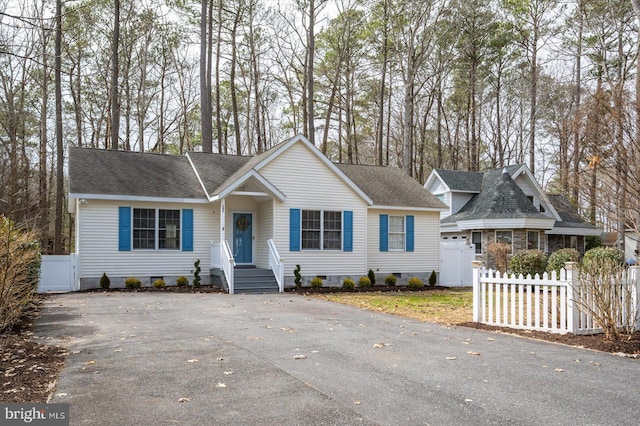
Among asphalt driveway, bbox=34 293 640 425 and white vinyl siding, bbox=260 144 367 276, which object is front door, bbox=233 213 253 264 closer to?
white vinyl siding, bbox=260 144 367 276

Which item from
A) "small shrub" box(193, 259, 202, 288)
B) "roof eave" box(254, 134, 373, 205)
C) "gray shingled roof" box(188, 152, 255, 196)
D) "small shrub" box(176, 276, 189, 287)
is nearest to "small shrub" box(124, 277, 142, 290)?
"small shrub" box(176, 276, 189, 287)

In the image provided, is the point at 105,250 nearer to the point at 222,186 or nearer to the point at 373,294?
the point at 222,186

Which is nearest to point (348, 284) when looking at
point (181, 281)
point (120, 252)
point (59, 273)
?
point (181, 281)

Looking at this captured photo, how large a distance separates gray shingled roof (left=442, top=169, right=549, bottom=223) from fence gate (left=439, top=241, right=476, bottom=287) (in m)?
4.89

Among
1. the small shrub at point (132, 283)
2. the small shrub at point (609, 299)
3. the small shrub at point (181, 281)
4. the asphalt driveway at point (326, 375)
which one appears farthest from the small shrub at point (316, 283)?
the small shrub at point (609, 299)

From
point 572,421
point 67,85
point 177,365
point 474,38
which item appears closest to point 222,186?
point 177,365

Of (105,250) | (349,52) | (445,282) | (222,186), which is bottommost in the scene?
(445,282)

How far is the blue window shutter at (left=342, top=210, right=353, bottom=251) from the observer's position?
18641 mm

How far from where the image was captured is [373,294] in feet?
55.5

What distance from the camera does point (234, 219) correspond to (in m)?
18.6

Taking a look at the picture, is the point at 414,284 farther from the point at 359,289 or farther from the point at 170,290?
the point at 170,290

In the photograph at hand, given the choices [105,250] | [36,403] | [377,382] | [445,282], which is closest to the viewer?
[36,403]

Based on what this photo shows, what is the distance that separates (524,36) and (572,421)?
31.7m

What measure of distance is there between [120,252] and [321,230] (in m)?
6.82
